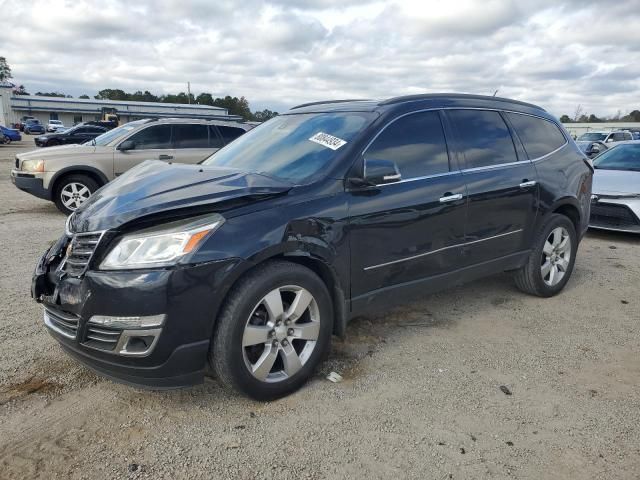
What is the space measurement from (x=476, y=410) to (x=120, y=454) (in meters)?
1.98

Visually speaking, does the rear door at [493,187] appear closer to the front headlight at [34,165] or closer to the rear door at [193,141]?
the rear door at [193,141]

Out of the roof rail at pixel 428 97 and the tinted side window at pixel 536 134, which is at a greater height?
the roof rail at pixel 428 97

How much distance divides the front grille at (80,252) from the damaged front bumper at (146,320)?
0.18 feet

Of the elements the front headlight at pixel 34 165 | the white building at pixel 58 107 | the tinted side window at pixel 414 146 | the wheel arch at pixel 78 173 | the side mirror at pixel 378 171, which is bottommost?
the wheel arch at pixel 78 173

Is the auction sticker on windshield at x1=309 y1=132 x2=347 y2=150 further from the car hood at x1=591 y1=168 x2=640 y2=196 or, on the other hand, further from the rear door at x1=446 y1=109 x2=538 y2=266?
the car hood at x1=591 y1=168 x2=640 y2=196

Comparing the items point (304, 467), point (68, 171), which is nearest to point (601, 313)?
point (304, 467)

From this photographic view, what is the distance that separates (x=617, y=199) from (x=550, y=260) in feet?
10.4

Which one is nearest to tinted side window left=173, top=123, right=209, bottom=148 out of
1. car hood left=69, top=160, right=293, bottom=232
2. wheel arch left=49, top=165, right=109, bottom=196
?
wheel arch left=49, top=165, right=109, bottom=196

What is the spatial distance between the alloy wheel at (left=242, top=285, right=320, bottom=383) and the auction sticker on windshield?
41.3 inches

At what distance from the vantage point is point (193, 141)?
912cm

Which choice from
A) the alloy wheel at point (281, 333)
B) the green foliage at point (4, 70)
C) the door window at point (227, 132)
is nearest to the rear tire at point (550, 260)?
the alloy wheel at point (281, 333)

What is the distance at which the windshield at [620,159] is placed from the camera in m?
7.92

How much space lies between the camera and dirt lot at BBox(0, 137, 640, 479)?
7.82 ft

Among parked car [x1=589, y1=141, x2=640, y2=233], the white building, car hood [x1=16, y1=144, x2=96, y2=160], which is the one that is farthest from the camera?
the white building
